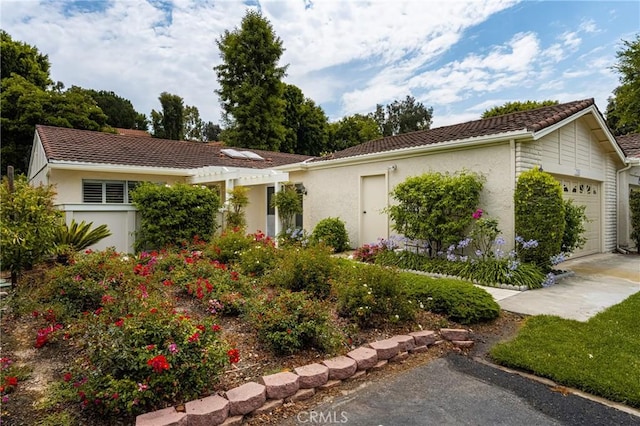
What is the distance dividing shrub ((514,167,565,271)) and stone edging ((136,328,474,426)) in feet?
13.2

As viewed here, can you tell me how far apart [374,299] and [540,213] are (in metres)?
4.60

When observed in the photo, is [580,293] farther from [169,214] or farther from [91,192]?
[91,192]

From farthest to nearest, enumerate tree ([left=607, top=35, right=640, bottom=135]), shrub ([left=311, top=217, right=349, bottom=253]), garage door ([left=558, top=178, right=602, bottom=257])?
tree ([left=607, top=35, right=640, bottom=135]), shrub ([left=311, top=217, right=349, bottom=253]), garage door ([left=558, top=178, right=602, bottom=257])

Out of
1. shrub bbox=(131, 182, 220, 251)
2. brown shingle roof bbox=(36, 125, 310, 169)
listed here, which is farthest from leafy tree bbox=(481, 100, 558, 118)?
shrub bbox=(131, 182, 220, 251)

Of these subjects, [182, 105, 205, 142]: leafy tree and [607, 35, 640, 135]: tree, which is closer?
[607, 35, 640, 135]: tree

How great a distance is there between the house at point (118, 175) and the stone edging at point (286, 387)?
805 cm

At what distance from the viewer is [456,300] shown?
15.7 feet

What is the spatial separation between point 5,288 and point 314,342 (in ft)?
18.5

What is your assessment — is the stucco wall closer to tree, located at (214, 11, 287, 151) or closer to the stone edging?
the stone edging

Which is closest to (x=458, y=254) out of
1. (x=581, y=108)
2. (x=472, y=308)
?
(x=472, y=308)

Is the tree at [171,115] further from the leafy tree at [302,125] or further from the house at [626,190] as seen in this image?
the house at [626,190]

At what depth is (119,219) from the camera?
954cm

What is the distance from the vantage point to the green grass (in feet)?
10.1

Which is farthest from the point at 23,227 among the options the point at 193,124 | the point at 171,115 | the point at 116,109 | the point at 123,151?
the point at 193,124
